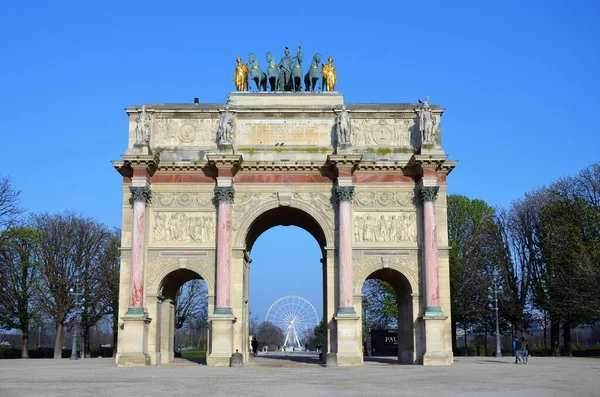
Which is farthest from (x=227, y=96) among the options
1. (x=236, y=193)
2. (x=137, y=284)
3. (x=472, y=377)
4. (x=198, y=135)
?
(x=472, y=377)

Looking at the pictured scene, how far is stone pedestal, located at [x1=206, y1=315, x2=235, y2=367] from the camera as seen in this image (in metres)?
34.3

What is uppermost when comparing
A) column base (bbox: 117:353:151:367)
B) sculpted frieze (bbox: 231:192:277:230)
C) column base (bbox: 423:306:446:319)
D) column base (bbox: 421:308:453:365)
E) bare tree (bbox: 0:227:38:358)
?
sculpted frieze (bbox: 231:192:277:230)

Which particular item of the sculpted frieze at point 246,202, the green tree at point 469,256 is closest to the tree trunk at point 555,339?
the green tree at point 469,256

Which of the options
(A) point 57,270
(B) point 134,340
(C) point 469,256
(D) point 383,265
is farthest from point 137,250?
(C) point 469,256

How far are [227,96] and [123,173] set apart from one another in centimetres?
667

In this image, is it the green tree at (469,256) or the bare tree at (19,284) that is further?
the green tree at (469,256)

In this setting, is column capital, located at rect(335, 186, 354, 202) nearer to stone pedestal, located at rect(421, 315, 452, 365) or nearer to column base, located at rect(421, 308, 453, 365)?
column base, located at rect(421, 308, 453, 365)

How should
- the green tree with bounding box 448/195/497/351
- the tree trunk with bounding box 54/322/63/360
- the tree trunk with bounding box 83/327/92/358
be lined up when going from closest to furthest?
1. the green tree with bounding box 448/195/497/351
2. the tree trunk with bounding box 54/322/63/360
3. the tree trunk with bounding box 83/327/92/358

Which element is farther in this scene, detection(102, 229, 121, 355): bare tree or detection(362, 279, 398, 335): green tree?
detection(362, 279, 398, 335): green tree

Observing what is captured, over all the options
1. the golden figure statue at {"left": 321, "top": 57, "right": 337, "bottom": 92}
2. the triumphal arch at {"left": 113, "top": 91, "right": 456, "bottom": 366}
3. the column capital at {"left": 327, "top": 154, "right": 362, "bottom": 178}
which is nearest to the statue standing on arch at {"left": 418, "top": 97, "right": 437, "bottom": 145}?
the triumphal arch at {"left": 113, "top": 91, "right": 456, "bottom": 366}

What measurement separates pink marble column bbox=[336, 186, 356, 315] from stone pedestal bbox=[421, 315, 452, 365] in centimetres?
355

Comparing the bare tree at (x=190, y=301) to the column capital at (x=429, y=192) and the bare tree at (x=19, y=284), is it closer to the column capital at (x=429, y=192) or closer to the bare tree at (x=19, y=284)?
the bare tree at (x=19, y=284)

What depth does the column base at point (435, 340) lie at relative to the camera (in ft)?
112

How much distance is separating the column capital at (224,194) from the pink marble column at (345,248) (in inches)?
204
